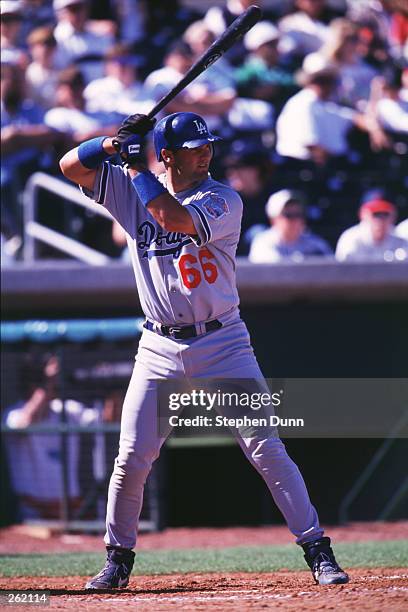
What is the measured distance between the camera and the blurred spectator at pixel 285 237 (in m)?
7.90

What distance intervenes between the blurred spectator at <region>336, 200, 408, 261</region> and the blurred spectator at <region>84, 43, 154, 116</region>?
201 cm

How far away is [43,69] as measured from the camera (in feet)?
30.4

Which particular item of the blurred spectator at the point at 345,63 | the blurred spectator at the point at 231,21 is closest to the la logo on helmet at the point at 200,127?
the blurred spectator at the point at 345,63

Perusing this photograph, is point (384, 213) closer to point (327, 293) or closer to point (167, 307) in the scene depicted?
point (327, 293)

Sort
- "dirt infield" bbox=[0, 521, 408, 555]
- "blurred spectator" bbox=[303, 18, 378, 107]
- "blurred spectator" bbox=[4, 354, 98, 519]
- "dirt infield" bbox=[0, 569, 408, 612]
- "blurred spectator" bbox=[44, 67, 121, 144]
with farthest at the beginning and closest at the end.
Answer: "blurred spectator" bbox=[303, 18, 378, 107], "blurred spectator" bbox=[44, 67, 121, 144], "blurred spectator" bbox=[4, 354, 98, 519], "dirt infield" bbox=[0, 521, 408, 555], "dirt infield" bbox=[0, 569, 408, 612]

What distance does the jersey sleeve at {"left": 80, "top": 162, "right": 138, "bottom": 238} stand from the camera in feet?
14.4

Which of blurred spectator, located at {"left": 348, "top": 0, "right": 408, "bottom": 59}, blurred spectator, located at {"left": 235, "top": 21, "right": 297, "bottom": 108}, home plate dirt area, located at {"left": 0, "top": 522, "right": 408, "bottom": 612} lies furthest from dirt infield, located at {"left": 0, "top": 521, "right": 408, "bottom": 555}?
blurred spectator, located at {"left": 348, "top": 0, "right": 408, "bottom": 59}

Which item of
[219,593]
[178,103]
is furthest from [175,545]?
[178,103]

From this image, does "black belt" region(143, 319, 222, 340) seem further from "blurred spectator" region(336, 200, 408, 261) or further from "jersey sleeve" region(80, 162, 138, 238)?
"blurred spectator" region(336, 200, 408, 261)

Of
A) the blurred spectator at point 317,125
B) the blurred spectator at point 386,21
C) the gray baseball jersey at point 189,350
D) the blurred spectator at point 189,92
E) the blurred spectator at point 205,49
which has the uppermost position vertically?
the blurred spectator at point 386,21

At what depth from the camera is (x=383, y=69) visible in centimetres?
1062

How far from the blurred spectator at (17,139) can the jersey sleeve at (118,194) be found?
3867 millimetres

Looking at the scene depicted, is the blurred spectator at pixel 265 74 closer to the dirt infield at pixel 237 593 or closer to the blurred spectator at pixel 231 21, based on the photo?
the blurred spectator at pixel 231 21

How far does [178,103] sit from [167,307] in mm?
5063
